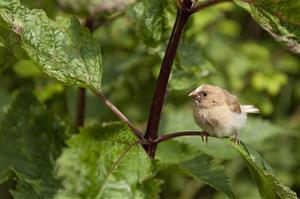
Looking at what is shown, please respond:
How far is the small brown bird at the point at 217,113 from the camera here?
144 cm

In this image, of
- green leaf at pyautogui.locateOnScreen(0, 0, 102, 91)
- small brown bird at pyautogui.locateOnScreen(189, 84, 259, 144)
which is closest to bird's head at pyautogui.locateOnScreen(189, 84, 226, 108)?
small brown bird at pyautogui.locateOnScreen(189, 84, 259, 144)

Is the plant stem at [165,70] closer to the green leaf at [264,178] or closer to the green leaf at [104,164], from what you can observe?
the green leaf at [104,164]

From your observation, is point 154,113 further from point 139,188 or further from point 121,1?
point 121,1

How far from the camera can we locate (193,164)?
161cm

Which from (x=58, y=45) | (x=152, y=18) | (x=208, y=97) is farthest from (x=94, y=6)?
(x=208, y=97)

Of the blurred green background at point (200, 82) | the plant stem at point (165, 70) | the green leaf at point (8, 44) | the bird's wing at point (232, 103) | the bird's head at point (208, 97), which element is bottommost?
the blurred green background at point (200, 82)

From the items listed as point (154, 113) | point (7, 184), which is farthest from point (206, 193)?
point (154, 113)

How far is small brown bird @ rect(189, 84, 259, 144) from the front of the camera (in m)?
1.44

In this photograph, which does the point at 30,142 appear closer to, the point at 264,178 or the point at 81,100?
the point at 81,100

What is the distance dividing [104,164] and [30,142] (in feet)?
1.44

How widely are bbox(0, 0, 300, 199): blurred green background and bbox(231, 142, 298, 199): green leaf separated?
0.42 meters

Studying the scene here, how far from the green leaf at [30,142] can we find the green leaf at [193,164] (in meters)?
0.29

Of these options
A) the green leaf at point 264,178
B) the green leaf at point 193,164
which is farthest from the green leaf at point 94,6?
the green leaf at point 264,178

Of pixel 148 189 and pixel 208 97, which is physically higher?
pixel 208 97
